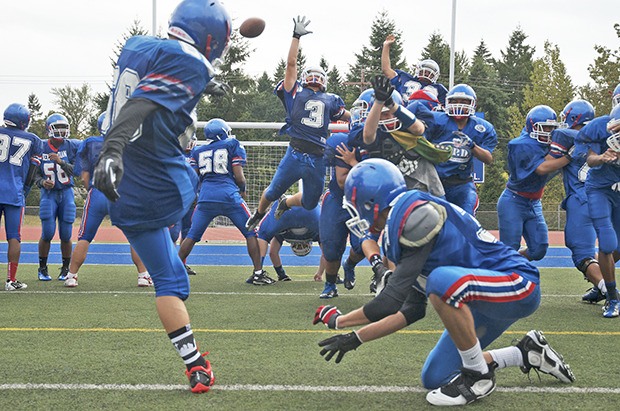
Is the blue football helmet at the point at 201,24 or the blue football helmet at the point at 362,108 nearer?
the blue football helmet at the point at 201,24

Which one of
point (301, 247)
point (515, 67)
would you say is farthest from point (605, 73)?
point (515, 67)

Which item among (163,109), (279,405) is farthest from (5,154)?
(279,405)

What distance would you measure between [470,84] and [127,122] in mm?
48340

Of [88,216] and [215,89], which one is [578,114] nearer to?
[215,89]

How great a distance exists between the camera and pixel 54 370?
4281mm

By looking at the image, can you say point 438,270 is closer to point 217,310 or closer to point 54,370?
point 54,370

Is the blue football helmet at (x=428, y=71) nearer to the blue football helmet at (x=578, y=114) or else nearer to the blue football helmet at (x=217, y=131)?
the blue football helmet at (x=578, y=114)

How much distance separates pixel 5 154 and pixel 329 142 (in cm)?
356

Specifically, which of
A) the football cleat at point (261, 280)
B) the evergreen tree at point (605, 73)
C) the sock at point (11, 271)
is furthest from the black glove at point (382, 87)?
the evergreen tree at point (605, 73)

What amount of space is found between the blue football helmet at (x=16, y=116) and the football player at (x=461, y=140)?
14.4 feet

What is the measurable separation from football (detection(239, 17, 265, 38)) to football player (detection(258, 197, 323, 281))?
3.66m

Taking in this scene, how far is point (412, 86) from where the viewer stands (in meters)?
8.07

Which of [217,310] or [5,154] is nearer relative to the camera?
[217,310]

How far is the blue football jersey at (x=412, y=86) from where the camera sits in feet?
26.2
